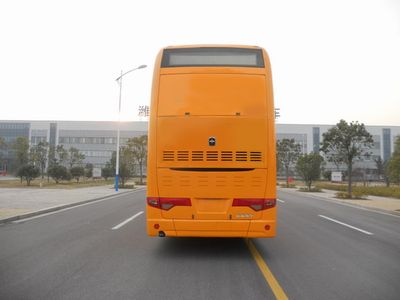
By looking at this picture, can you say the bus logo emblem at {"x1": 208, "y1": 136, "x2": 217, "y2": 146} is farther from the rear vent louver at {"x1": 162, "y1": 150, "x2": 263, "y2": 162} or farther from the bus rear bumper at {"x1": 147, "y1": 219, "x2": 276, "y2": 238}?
the bus rear bumper at {"x1": 147, "y1": 219, "x2": 276, "y2": 238}

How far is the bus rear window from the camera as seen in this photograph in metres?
6.91

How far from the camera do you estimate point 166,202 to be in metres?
6.52

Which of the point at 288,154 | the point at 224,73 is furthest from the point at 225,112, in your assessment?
the point at 288,154

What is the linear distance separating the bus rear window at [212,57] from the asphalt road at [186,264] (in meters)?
3.61

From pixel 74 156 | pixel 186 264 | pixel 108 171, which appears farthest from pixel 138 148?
pixel 186 264

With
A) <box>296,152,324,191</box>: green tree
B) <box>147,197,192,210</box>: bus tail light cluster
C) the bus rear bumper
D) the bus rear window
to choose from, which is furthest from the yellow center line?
<box>296,152,324,191</box>: green tree

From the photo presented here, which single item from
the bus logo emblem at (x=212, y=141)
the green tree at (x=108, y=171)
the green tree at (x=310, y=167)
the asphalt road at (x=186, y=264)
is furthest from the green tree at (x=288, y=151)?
the bus logo emblem at (x=212, y=141)

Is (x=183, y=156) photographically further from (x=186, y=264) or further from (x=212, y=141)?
(x=186, y=264)

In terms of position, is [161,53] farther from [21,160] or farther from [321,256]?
[21,160]

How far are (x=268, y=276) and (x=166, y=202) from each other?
216 centimetres

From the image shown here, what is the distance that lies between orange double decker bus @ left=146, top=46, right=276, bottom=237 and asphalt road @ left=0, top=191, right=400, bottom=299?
72 centimetres

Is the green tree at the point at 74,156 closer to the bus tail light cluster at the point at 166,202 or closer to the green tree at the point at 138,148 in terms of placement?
the green tree at the point at 138,148

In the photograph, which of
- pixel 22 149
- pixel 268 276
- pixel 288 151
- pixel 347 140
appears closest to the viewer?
pixel 268 276

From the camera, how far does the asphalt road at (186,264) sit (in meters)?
4.80
